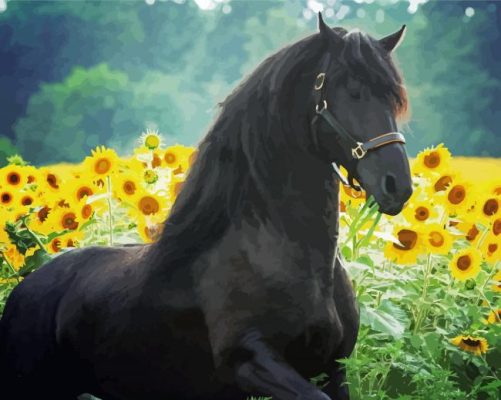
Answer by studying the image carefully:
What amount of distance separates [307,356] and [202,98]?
9264 mm

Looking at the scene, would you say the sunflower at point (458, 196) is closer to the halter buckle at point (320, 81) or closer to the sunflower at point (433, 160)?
the sunflower at point (433, 160)

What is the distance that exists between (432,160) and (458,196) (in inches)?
10.3

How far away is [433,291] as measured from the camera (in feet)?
14.8

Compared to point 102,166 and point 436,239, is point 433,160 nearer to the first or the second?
point 436,239

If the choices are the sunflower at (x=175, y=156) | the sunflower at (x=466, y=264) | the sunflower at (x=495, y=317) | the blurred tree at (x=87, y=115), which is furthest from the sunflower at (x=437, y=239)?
the blurred tree at (x=87, y=115)

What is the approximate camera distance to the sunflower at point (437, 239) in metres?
4.07

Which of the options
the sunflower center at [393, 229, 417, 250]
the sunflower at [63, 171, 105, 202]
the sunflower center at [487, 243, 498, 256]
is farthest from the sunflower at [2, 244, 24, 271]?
the sunflower center at [487, 243, 498, 256]

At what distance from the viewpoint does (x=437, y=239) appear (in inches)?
161

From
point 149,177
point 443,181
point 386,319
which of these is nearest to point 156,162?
point 149,177

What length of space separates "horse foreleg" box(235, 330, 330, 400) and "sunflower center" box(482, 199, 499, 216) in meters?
2.17

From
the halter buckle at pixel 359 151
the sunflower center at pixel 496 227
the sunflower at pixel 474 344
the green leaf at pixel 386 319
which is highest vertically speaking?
the halter buckle at pixel 359 151

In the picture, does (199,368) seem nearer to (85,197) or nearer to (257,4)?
(85,197)

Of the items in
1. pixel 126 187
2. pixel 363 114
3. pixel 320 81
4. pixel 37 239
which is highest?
pixel 320 81

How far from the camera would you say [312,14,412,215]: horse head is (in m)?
2.47
